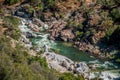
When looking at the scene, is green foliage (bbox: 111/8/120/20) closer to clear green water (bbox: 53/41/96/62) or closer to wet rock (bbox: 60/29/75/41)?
wet rock (bbox: 60/29/75/41)

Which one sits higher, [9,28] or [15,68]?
[15,68]

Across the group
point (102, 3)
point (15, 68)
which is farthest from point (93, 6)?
point (15, 68)

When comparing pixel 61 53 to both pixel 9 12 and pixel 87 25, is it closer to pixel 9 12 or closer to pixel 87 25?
pixel 87 25

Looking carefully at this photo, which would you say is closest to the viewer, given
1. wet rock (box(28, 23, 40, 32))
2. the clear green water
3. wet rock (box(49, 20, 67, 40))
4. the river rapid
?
the river rapid

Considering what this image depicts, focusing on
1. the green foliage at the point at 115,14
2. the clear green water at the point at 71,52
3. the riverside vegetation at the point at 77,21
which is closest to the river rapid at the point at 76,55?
the clear green water at the point at 71,52

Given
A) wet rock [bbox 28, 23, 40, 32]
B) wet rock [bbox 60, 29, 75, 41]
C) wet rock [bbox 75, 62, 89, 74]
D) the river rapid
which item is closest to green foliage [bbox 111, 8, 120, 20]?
wet rock [bbox 60, 29, 75, 41]

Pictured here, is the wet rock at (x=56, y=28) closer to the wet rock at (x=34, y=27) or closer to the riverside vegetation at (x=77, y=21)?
the riverside vegetation at (x=77, y=21)

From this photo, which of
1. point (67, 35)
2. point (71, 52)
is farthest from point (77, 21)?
point (71, 52)

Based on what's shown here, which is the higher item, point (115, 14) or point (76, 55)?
point (115, 14)

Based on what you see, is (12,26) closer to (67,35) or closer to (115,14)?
(67,35)
